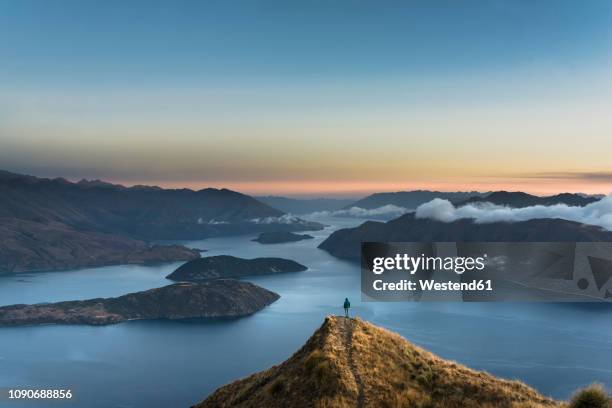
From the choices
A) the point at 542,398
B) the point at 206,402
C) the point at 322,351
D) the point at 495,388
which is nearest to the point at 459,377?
the point at 495,388

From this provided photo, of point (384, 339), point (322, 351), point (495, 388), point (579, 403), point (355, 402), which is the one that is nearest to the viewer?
point (579, 403)

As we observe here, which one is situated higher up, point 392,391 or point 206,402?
point 392,391

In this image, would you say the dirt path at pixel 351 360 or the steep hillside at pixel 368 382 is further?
the steep hillside at pixel 368 382

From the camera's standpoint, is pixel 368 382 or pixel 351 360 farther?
pixel 351 360

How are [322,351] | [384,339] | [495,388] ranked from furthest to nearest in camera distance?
[384,339] < [322,351] < [495,388]

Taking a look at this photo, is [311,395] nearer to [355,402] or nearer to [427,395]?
[355,402]

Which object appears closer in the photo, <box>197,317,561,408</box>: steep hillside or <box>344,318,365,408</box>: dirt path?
<box>344,318,365,408</box>: dirt path
